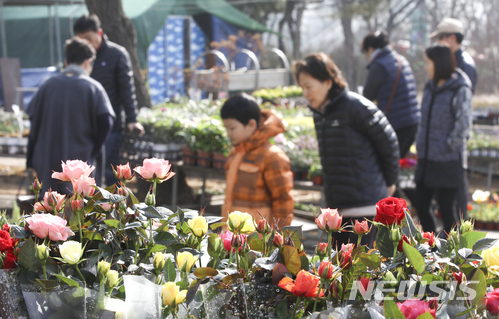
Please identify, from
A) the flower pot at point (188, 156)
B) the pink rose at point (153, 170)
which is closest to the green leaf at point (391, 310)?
the pink rose at point (153, 170)

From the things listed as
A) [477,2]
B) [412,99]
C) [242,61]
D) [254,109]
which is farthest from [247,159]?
[477,2]

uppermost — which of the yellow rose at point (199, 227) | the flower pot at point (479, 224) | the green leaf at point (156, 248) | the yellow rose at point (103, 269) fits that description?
the yellow rose at point (199, 227)

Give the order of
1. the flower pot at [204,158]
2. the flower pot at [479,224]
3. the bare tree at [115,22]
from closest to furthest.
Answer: the flower pot at [204,158] → the flower pot at [479,224] → the bare tree at [115,22]

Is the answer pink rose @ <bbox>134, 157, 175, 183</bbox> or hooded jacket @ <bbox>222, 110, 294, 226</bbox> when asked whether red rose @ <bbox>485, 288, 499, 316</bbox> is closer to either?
pink rose @ <bbox>134, 157, 175, 183</bbox>

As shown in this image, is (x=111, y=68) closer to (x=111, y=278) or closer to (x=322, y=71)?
(x=322, y=71)

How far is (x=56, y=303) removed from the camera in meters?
0.88

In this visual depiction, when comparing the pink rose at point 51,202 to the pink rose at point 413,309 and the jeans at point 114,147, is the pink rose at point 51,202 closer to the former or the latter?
the pink rose at point 413,309

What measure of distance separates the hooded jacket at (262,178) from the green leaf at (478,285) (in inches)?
64.5

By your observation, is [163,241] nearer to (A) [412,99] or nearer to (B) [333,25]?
(A) [412,99]

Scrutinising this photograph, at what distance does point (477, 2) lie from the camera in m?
16.8

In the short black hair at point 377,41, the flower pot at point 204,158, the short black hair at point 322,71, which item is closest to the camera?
the short black hair at point 322,71

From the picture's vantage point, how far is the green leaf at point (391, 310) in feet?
2.45

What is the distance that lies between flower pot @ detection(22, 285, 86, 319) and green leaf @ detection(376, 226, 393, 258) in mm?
520

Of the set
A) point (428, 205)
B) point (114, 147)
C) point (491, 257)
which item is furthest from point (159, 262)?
point (114, 147)
